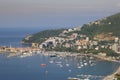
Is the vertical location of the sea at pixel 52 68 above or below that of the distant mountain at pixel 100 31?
below

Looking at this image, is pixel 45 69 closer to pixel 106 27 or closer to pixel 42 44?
pixel 42 44

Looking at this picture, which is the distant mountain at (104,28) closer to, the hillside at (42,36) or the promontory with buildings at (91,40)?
the promontory with buildings at (91,40)

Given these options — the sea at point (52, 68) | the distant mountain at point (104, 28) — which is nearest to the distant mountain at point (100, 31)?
the distant mountain at point (104, 28)

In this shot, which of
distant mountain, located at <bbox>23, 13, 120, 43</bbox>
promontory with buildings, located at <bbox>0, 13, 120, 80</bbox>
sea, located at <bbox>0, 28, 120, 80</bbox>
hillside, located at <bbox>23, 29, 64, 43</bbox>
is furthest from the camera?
hillside, located at <bbox>23, 29, 64, 43</bbox>

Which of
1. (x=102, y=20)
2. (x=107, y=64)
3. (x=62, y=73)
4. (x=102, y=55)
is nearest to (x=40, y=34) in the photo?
(x=102, y=20)

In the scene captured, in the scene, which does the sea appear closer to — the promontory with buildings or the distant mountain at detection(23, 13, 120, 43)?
the promontory with buildings

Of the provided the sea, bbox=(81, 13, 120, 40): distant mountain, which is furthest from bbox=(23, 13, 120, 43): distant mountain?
the sea

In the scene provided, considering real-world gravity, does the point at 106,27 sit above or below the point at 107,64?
above

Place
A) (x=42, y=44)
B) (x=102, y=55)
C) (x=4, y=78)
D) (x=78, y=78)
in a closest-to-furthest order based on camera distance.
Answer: (x=78, y=78)
(x=4, y=78)
(x=102, y=55)
(x=42, y=44)
